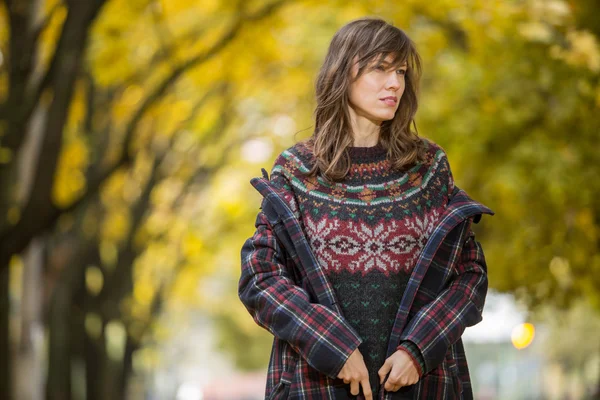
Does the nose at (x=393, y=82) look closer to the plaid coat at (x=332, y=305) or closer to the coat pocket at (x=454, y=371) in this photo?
the plaid coat at (x=332, y=305)

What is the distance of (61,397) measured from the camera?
16750 mm

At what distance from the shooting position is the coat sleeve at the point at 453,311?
2.88 meters

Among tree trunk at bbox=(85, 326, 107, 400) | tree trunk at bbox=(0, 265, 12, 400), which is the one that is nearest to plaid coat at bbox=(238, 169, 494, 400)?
tree trunk at bbox=(0, 265, 12, 400)

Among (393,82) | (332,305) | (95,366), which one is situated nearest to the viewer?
(332,305)

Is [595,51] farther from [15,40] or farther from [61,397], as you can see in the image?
[61,397]

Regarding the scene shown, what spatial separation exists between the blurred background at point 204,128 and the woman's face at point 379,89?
79.8 inches

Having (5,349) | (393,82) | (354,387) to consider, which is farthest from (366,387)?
(5,349)

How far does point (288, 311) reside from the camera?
9.52 feet

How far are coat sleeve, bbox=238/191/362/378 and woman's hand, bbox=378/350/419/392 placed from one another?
12 cm

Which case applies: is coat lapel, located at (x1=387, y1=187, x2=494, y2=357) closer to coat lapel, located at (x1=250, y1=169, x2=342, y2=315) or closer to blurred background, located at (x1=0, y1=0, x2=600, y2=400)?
coat lapel, located at (x1=250, y1=169, x2=342, y2=315)

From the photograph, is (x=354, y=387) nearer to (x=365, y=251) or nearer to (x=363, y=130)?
(x=365, y=251)

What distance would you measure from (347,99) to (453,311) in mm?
764

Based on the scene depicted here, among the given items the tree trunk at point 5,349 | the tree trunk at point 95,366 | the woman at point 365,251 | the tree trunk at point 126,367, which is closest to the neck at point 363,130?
the woman at point 365,251

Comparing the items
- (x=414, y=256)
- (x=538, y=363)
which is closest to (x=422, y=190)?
(x=414, y=256)
